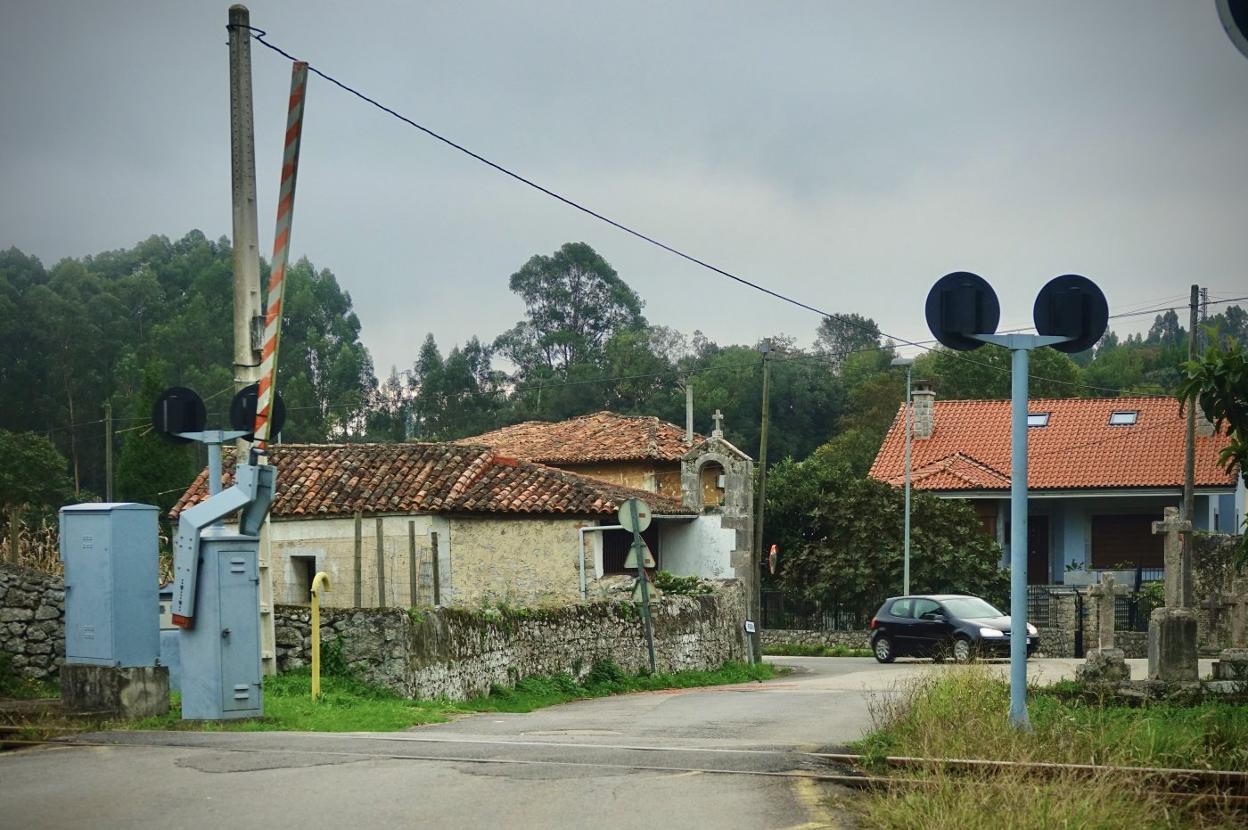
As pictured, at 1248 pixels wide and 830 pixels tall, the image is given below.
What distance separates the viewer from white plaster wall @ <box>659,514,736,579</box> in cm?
3962

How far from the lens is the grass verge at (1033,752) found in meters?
7.74

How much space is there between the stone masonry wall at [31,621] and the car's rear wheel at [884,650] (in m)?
21.1

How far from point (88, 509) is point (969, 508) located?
3304cm

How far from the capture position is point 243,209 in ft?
52.1

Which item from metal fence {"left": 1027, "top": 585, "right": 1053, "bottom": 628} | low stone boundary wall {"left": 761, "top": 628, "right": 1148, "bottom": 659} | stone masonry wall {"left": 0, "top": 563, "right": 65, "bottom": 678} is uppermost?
stone masonry wall {"left": 0, "top": 563, "right": 65, "bottom": 678}

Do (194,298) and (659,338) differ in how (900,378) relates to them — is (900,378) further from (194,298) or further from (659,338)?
(194,298)

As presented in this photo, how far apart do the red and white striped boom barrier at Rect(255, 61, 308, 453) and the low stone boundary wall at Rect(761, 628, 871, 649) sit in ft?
99.9

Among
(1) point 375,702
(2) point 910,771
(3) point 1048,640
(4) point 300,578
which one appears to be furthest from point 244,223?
(3) point 1048,640

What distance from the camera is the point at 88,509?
552 inches

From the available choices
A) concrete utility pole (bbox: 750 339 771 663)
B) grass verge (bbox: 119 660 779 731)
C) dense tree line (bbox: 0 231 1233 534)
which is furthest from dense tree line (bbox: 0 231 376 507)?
grass verge (bbox: 119 660 779 731)

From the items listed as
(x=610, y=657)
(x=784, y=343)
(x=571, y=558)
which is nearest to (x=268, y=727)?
(x=610, y=657)

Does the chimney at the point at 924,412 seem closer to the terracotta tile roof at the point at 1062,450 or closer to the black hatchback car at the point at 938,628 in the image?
the terracotta tile roof at the point at 1062,450

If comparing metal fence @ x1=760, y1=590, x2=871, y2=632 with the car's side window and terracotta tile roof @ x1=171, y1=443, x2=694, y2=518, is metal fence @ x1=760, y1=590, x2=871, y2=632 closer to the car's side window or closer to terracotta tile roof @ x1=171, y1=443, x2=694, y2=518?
the car's side window

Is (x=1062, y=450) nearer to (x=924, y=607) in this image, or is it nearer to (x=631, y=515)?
(x=924, y=607)
